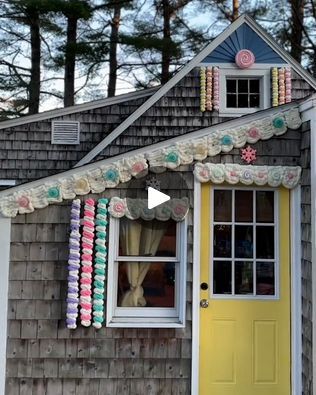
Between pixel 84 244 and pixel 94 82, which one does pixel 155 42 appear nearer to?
pixel 94 82

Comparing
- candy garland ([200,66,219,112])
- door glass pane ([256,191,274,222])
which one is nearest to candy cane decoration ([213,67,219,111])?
candy garland ([200,66,219,112])

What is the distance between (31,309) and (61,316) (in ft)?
0.81

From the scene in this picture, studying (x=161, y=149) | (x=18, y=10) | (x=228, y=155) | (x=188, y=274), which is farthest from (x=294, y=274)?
(x=18, y=10)

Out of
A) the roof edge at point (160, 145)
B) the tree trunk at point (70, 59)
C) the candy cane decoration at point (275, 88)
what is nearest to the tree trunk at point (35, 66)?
the tree trunk at point (70, 59)

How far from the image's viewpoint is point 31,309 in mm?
3637

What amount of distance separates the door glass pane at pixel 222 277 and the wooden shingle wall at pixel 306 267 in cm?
60

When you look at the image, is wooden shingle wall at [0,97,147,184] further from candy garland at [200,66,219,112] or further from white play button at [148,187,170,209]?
white play button at [148,187,170,209]

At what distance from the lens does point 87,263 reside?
359 cm

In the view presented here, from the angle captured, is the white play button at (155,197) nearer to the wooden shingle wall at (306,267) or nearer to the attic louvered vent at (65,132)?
the wooden shingle wall at (306,267)

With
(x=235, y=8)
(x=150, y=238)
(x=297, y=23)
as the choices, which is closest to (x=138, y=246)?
(x=150, y=238)

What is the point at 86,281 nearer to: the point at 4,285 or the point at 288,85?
the point at 4,285

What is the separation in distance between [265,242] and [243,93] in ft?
11.7

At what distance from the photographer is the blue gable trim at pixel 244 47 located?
265 inches

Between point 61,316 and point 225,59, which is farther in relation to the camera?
point 225,59
